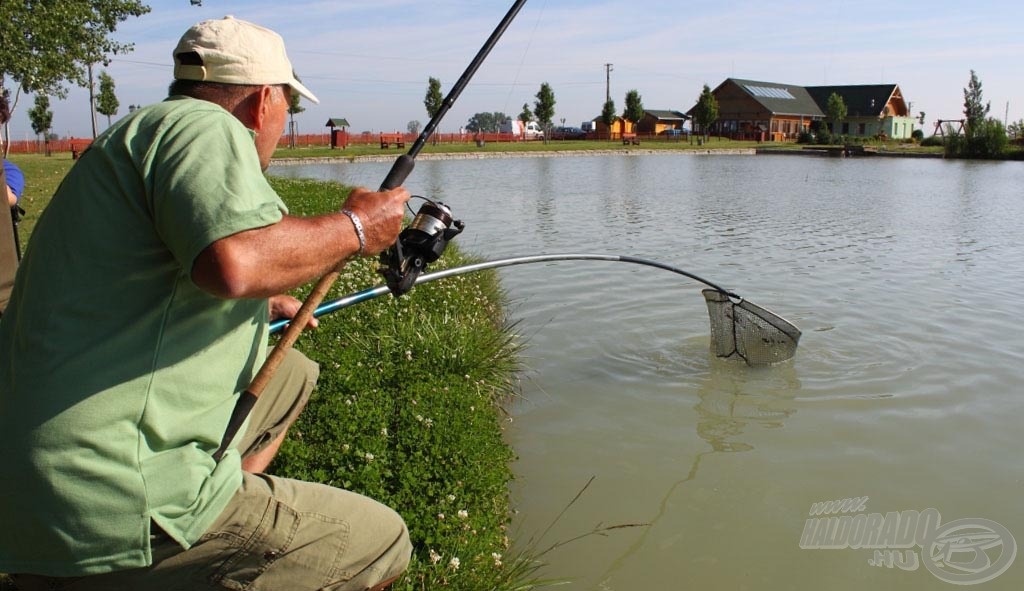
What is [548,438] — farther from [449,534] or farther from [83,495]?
[83,495]

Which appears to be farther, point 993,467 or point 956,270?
point 956,270

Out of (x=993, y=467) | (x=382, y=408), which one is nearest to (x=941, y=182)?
(x=993, y=467)

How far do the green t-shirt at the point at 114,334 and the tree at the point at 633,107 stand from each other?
310 ft

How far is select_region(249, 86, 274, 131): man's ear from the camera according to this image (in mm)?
2541

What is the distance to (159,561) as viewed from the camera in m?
2.36

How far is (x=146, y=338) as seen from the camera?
7.18ft

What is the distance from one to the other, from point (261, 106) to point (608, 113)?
307ft

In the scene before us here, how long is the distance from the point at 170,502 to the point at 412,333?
442 cm

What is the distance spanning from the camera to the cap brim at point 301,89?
8.67ft

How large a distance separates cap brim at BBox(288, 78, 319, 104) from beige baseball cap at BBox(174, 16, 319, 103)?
6cm

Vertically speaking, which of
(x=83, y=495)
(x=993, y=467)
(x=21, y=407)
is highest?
(x=21, y=407)

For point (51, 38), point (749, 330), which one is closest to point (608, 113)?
point (51, 38)

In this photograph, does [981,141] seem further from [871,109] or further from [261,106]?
[261,106]

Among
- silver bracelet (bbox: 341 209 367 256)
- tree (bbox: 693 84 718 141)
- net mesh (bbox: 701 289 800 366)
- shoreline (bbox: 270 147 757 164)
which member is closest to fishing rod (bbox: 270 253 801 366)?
net mesh (bbox: 701 289 800 366)
